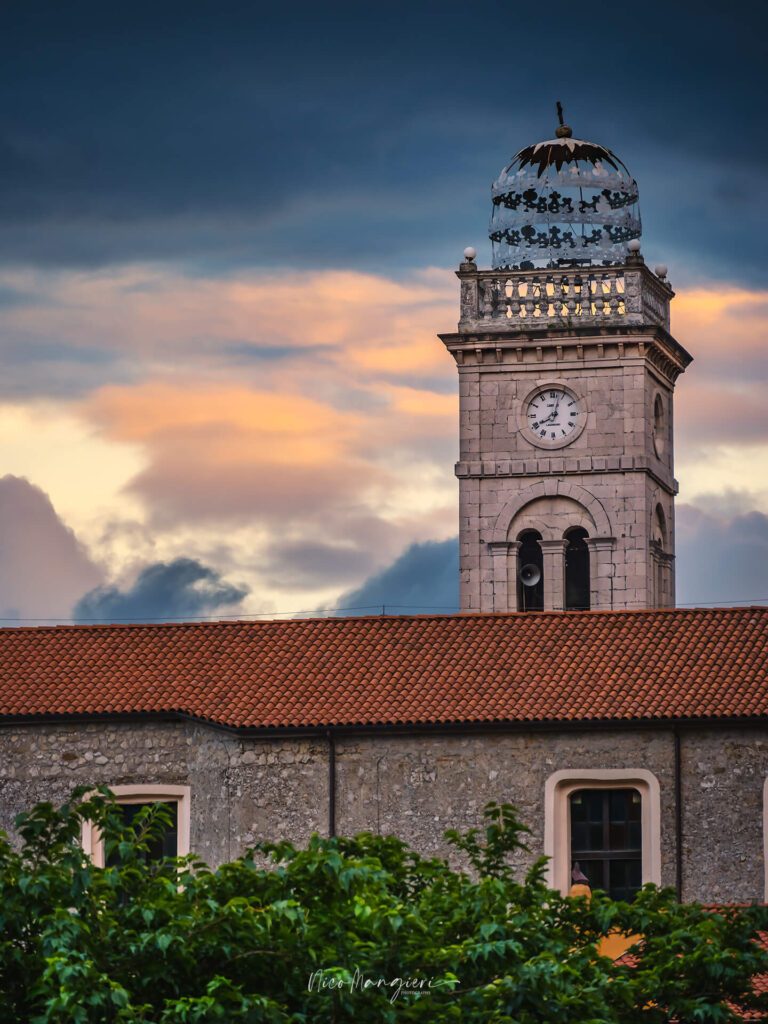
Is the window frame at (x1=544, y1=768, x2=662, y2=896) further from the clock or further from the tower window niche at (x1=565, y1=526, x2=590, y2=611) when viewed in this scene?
the clock

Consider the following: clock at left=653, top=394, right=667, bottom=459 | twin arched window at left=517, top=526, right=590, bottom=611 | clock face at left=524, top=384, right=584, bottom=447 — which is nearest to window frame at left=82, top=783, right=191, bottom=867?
twin arched window at left=517, top=526, right=590, bottom=611

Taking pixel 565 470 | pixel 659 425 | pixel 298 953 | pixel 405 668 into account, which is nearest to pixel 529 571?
pixel 565 470

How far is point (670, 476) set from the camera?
67312 millimetres

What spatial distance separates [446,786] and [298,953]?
1567 centimetres

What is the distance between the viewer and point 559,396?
65500mm

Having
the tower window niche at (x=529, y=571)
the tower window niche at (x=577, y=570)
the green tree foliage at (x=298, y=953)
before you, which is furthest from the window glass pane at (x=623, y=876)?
the tower window niche at (x=529, y=571)

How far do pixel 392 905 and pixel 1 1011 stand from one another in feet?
13.5

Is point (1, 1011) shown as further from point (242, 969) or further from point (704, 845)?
point (704, 845)

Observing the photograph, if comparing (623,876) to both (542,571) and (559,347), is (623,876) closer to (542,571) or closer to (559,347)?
(542,571)

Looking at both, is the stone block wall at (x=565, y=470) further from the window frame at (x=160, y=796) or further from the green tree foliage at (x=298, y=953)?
the green tree foliage at (x=298, y=953)

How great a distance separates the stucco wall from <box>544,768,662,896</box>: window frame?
0.11m

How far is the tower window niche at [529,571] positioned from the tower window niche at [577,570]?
622 mm

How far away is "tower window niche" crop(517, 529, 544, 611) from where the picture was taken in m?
64.4

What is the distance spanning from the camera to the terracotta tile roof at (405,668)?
43156mm
